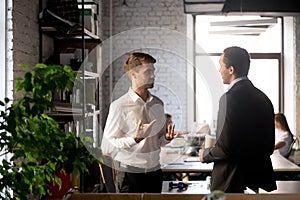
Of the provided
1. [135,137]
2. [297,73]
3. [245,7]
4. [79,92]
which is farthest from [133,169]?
[297,73]

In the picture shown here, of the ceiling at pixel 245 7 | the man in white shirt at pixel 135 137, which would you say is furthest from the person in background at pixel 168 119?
the ceiling at pixel 245 7

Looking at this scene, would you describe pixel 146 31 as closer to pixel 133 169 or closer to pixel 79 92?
pixel 79 92

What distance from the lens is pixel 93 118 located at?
6047 millimetres

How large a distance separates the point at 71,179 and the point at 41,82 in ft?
10.6

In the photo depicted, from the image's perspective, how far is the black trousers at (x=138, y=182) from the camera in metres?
3.99

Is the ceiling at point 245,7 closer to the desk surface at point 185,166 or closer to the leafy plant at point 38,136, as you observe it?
the desk surface at point 185,166

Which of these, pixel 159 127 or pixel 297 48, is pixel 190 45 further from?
pixel 159 127

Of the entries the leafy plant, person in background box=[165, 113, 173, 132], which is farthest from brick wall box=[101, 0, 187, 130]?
the leafy plant

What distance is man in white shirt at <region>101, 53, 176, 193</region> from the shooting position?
3979mm

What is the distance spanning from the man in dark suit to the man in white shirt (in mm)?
447

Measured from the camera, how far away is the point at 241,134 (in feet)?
12.0

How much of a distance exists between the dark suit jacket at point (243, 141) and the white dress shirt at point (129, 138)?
437 mm

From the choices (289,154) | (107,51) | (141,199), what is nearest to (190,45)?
(107,51)

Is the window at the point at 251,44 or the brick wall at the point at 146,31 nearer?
the brick wall at the point at 146,31
